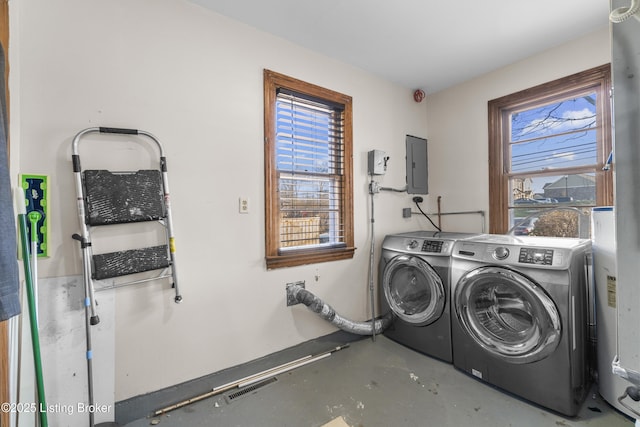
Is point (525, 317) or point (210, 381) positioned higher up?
point (525, 317)

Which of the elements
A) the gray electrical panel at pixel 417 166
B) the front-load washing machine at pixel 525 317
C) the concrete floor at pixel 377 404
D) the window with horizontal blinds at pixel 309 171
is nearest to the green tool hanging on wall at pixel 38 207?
the concrete floor at pixel 377 404

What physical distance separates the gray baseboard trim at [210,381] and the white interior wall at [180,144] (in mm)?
49

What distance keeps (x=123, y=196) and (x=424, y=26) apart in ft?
7.60

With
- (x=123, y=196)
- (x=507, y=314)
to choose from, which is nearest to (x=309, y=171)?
(x=123, y=196)

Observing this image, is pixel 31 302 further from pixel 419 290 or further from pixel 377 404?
pixel 419 290

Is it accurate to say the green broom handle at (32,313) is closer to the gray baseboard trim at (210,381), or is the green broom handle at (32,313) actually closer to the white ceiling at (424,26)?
the gray baseboard trim at (210,381)

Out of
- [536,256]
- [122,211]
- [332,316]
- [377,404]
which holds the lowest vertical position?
[377,404]

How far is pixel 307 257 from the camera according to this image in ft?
7.51

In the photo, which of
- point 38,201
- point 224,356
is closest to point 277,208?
point 224,356

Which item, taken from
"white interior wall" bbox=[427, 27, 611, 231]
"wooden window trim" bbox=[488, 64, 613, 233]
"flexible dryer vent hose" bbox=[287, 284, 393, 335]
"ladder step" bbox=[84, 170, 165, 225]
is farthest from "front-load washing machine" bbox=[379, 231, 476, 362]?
"ladder step" bbox=[84, 170, 165, 225]

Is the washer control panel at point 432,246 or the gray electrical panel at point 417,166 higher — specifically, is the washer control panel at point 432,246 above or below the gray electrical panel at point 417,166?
below

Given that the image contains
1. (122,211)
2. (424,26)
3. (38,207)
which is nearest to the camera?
(38,207)

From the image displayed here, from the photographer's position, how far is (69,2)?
58.1 inches

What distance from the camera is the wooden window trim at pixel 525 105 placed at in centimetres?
210
